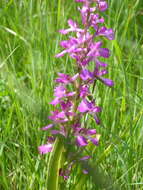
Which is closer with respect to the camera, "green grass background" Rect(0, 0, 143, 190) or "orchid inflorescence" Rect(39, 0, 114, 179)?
"orchid inflorescence" Rect(39, 0, 114, 179)

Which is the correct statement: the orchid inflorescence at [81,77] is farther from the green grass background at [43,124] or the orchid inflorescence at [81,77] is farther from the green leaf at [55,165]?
the green grass background at [43,124]

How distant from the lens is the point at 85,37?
993mm

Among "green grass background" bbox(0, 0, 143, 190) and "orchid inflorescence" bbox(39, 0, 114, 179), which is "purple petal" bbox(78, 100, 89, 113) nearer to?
"orchid inflorescence" bbox(39, 0, 114, 179)

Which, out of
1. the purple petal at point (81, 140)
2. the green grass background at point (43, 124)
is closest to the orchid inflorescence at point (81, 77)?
the purple petal at point (81, 140)

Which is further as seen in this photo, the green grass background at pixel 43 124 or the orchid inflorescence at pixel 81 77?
the green grass background at pixel 43 124

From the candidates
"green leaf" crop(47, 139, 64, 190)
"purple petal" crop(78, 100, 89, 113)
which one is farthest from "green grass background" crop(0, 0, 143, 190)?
"purple petal" crop(78, 100, 89, 113)

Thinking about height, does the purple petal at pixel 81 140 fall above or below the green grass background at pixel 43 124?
above

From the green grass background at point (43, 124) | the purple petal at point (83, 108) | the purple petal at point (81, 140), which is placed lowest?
the green grass background at point (43, 124)

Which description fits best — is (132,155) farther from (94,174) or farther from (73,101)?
(94,174)

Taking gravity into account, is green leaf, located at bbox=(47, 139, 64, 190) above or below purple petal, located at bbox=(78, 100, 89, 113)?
below

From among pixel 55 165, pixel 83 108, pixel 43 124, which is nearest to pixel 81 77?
pixel 83 108

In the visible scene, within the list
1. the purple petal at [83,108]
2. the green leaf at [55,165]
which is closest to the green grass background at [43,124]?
the green leaf at [55,165]

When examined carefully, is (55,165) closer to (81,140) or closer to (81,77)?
(81,140)

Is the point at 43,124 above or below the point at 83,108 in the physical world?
below
